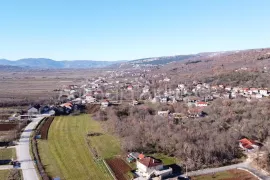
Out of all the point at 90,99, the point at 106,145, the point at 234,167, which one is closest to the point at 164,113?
the point at 106,145

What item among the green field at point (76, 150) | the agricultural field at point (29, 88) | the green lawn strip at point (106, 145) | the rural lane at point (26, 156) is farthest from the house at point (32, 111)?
the green lawn strip at point (106, 145)

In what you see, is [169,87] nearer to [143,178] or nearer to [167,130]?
[167,130]

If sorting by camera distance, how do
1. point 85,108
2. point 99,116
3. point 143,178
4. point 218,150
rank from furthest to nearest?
point 85,108 → point 99,116 → point 218,150 → point 143,178

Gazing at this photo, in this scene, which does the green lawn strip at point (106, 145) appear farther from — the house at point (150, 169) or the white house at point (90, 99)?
the white house at point (90, 99)

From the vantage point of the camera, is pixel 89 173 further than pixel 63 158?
No

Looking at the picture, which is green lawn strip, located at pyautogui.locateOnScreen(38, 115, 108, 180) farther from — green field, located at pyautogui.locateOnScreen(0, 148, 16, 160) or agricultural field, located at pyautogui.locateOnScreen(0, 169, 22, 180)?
green field, located at pyautogui.locateOnScreen(0, 148, 16, 160)

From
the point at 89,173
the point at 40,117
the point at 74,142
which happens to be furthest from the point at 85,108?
the point at 89,173

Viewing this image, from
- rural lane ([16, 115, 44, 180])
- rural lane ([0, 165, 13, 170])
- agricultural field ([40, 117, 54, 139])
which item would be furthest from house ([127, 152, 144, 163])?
agricultural field ([40, 117, 54, 139])
